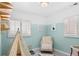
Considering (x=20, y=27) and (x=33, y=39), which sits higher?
(x=20, y=27)

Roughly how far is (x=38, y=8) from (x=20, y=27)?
283mm

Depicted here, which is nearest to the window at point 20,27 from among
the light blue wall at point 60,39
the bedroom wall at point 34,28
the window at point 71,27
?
the bedroom wall at point 34,28

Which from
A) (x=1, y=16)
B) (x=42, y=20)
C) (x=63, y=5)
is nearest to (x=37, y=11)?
(x=42, y=20)

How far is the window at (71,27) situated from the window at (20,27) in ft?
1.30

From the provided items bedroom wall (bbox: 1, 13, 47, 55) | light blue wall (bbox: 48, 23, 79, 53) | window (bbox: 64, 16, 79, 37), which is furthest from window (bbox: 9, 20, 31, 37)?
window (bbox: 64, 16, 79, 37)

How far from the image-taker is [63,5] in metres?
1.23

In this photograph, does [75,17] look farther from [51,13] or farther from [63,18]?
[51,13]

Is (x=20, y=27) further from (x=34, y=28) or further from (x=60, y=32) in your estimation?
(x=60, y=32)

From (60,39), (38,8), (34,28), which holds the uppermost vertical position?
(38,8)

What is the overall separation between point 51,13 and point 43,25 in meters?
0.16

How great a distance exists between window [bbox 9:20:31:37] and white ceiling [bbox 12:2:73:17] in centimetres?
13

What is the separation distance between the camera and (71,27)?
120 cm

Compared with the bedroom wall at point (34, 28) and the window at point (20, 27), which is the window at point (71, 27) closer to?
the bedroom wall at point (34, 28)

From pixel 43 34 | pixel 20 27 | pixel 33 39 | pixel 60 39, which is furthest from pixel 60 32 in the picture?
pixel 20 27
